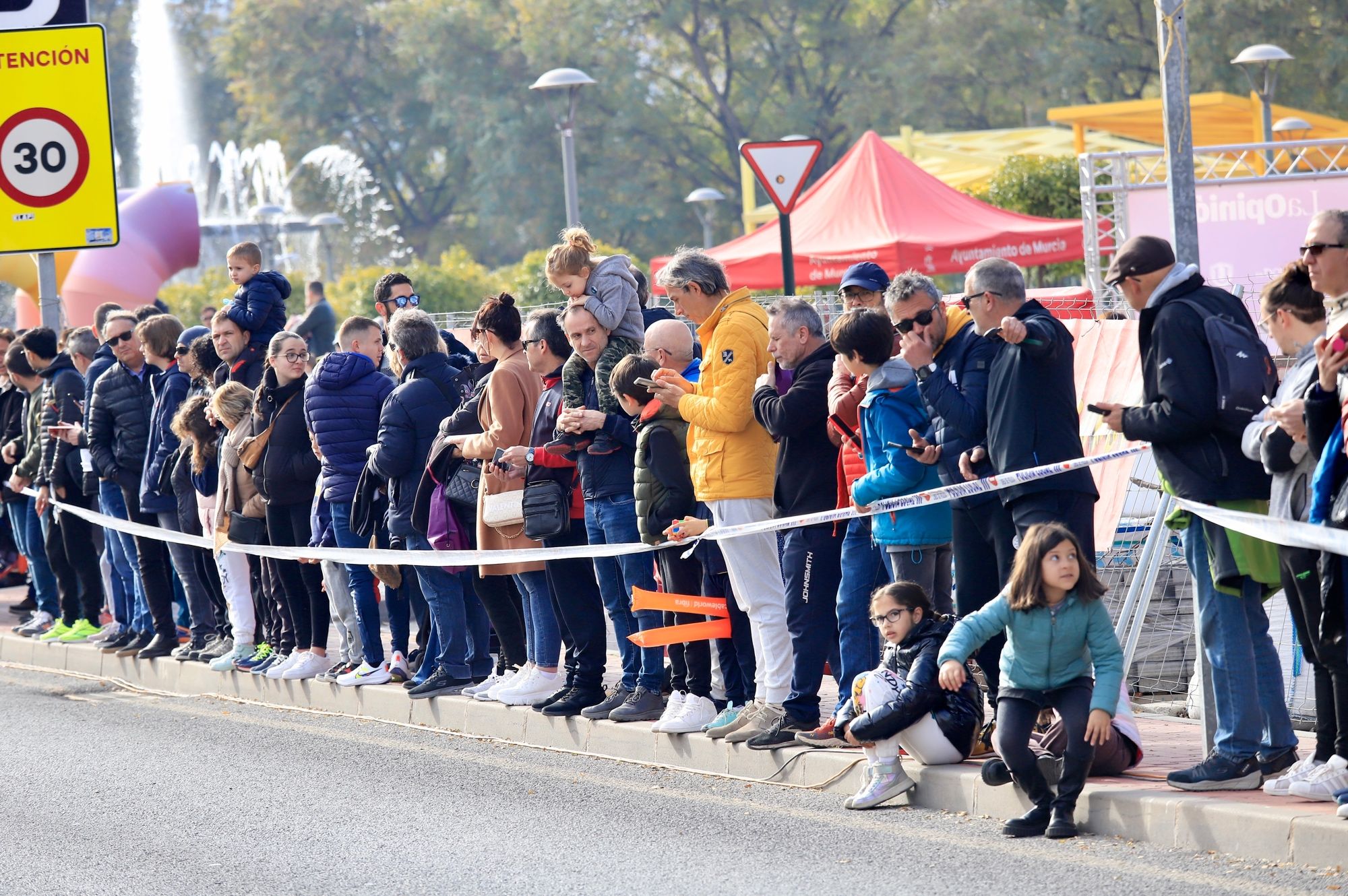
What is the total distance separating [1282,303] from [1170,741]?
1.99 m

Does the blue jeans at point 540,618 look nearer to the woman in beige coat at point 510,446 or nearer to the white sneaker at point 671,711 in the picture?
the woman in beige coat at point 510,446

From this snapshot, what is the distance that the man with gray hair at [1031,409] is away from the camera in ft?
22.1

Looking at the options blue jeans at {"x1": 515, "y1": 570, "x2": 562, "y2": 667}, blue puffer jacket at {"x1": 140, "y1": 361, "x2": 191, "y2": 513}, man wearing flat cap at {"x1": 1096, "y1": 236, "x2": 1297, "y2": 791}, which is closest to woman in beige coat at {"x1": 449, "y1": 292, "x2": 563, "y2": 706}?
blue jeans at {"x1": 515, "y1": 570, "x2": 562, "y2": 667}

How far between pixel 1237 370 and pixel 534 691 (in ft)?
13.4

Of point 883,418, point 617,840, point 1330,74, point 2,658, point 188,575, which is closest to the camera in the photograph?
point 617,840

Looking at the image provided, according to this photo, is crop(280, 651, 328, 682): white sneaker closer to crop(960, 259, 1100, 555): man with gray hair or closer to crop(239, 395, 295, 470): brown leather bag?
crop(239, 395, 295, 470): brown leather bag

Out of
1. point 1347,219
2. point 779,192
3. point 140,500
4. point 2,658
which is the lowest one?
point 2,658

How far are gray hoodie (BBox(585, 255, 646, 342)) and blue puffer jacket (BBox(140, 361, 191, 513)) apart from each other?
3.99 meters

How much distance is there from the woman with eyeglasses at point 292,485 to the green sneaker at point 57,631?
3.02 meters

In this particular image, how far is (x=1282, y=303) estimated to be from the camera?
611 centimetres

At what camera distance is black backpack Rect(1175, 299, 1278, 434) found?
239 inches

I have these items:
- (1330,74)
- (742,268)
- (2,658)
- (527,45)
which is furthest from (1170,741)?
(527,45)

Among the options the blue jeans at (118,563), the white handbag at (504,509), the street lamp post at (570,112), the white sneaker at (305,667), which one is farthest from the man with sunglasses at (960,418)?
the street lamp post at (570,112)

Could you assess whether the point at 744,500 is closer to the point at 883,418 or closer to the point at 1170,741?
the point at 883,418
